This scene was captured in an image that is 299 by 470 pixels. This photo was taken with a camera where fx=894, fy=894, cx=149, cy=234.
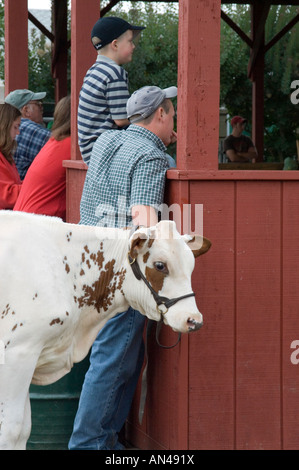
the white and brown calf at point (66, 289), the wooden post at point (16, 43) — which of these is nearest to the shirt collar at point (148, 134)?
the white and brown calf at point (66, 289)

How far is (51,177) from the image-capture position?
19.7ft

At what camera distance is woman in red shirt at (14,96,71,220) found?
19.0 feet

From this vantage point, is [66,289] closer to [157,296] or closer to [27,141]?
[157,296]

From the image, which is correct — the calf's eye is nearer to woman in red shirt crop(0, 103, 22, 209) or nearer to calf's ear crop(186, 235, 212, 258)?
calf's ear crop(186, 235, 212, 258)

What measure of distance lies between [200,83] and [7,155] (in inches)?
104

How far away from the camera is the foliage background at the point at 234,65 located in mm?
19547

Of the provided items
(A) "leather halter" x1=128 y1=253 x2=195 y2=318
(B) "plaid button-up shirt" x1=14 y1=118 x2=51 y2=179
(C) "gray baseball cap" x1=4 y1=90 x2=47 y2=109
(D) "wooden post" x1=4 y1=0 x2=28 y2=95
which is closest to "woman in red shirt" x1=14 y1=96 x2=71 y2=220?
(B) "plaid button-up shirt" x1=14 y1=118 x2=51 y2=179

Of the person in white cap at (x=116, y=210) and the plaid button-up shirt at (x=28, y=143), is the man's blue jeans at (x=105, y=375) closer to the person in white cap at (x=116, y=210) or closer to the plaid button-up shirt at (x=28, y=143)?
the person in white cap at (x=116, y=210)

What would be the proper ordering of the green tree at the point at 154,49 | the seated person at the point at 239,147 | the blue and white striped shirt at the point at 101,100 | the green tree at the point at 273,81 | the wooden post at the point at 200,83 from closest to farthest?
the wooden post at the point at 200,83 → the blue and white striped shirt at the point at 101,100 → the seated person at the point at 239,147 → the green tree at the point at 273,81 → the green tree at the point at 154,49

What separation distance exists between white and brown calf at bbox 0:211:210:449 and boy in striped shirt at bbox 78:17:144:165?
1399mm

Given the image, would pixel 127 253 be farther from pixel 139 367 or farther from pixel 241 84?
pixel 241 84

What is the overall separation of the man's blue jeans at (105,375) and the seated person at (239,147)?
8.84 metres

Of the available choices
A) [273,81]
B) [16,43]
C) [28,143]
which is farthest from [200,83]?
[273,81]

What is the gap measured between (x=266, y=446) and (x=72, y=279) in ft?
4.43
